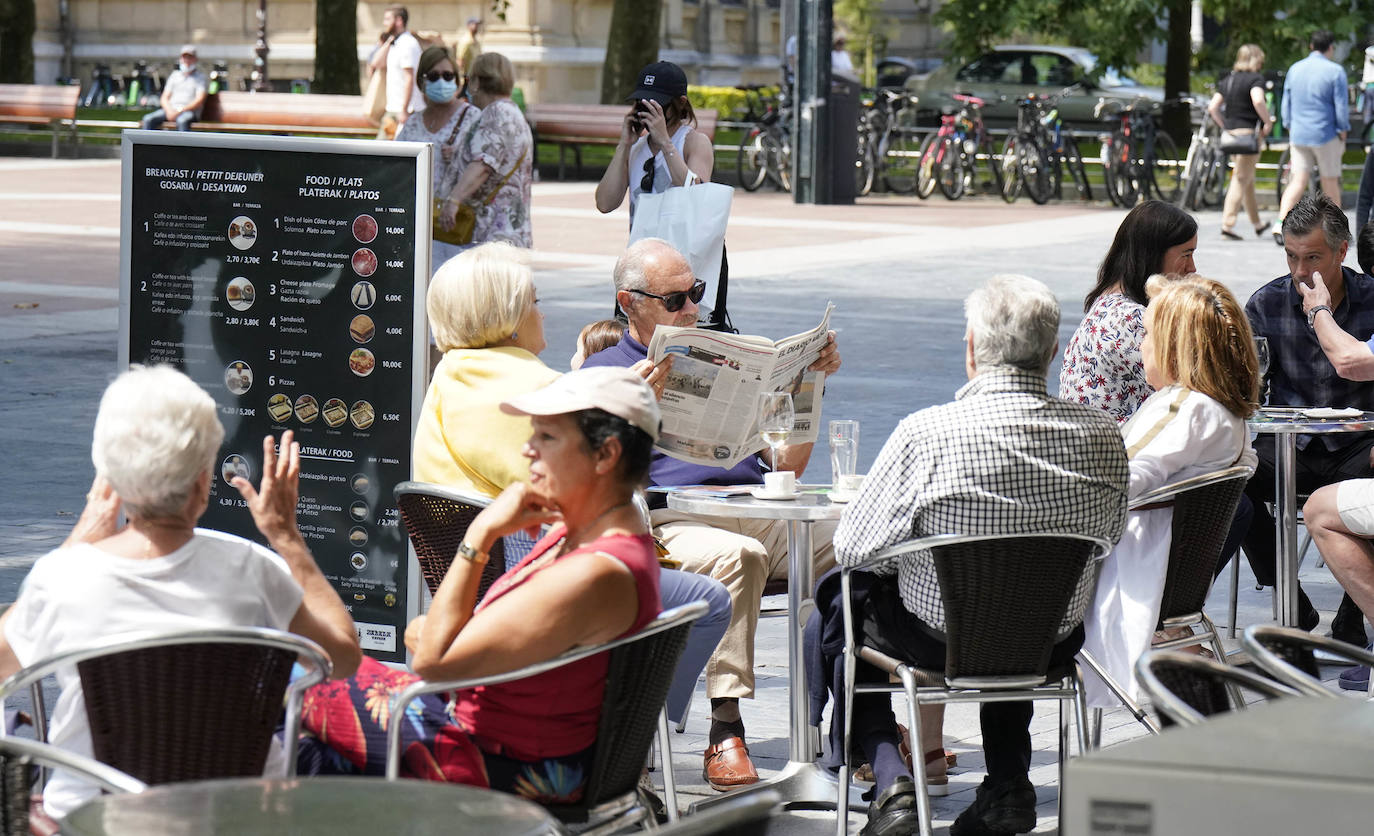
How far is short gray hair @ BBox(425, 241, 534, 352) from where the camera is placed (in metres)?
4.72

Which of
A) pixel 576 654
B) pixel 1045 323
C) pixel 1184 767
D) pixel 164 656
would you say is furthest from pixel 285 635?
pixel 1045 323

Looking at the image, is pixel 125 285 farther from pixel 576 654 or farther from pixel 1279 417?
pixel 1279 417

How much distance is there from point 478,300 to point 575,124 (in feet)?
68.6

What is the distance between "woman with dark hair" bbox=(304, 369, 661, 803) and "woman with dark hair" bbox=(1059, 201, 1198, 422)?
2527 mm

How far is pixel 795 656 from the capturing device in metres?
4.89

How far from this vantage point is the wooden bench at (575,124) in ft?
82.3

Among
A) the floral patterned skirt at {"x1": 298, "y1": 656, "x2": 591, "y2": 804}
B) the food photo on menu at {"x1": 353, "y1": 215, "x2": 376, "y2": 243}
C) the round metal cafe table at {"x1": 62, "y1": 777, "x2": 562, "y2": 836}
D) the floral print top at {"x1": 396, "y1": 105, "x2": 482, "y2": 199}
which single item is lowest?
the floral patterned skirt at {"x1": 298, "y1": 656, "x2": 591, "y2": 804}

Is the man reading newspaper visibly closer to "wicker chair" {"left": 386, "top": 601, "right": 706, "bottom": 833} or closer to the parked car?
"wicker chair" {"left": 386, "top": 601, "right": 706, "bottom": 833}

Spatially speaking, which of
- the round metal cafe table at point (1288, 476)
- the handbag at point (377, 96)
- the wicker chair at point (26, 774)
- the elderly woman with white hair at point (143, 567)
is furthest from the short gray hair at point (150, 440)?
the handbag at point (377, 96)

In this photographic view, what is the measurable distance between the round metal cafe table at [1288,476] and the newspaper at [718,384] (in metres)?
1.64

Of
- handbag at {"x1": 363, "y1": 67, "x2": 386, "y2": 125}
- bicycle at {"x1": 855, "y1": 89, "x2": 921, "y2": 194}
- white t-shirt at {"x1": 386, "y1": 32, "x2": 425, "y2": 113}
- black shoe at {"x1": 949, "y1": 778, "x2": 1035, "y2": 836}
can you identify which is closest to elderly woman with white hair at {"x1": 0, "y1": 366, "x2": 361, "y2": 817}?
black shoe at {"x1": 949, "y1": 778, "x2": 1035, "y2": 836}

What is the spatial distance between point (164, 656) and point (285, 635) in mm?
189

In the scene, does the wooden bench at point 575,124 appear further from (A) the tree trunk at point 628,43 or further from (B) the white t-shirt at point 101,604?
(B) the white t-shirt at point 101,604

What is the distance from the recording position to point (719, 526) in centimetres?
536
